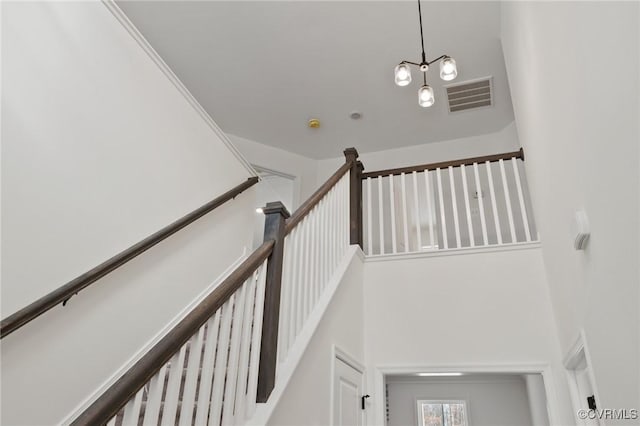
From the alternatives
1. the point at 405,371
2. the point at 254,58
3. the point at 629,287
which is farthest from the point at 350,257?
the point at 254,58

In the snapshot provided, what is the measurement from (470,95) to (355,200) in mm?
2261

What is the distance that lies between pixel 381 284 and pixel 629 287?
7.87 ft

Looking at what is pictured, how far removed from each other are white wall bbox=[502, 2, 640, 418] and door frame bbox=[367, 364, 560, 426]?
462 mm

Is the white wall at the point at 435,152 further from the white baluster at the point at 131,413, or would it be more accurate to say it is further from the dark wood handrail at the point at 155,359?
the white baluster at the point at 131,413

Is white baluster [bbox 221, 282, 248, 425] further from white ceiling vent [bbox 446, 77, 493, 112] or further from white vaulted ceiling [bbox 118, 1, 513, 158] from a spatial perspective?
white ceiling vent [bbox 446, 77, 493, 112]

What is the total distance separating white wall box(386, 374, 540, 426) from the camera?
595 cm

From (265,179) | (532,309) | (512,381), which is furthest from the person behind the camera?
(265,179)

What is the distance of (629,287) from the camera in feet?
4.36

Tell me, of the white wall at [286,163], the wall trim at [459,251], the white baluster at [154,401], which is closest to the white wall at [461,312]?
the wall trim at [459,251]

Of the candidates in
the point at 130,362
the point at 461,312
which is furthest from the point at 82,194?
the point at 461,312

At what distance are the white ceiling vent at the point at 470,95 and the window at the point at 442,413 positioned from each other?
4148mm

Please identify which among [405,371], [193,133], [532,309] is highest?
[193,133]

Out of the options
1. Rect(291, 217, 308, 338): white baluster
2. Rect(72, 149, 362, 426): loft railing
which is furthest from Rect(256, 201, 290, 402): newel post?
Rect(291, 217, 308, 338): white baluster

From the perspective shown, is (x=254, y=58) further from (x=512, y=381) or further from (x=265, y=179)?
(x=512, y=381)
